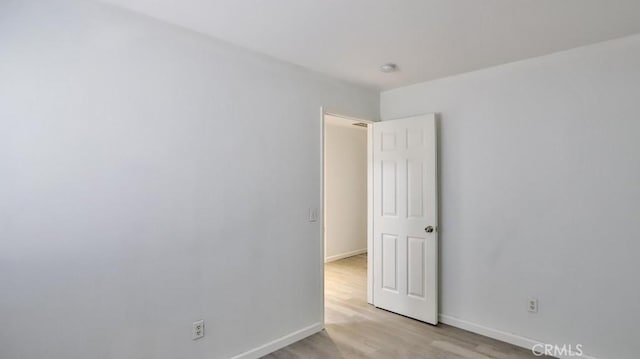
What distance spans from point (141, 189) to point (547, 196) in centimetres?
297

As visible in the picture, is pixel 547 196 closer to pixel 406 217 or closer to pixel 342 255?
pixel 406 217

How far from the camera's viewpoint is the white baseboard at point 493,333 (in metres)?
2.75

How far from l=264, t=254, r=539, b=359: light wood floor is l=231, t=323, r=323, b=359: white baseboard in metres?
0.04

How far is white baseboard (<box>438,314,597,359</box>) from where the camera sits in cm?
275

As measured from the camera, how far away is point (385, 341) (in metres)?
2.89

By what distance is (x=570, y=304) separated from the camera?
8.47 ft

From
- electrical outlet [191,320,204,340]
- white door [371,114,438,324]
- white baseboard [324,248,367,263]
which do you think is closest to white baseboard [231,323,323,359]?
electrical outlet [191,320,204,340]

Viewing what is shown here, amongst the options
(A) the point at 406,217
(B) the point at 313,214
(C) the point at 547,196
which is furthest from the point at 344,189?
(C) the point at 547,196


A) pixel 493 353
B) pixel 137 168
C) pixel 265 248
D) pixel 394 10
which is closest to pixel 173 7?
pixel 137 168

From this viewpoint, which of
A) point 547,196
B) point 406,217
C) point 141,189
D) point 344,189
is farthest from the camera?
point 344,189

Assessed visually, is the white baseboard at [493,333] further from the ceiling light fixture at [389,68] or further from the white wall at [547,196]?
the ceiling light fixture at [389,68]

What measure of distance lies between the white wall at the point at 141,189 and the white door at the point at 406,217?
1.03m

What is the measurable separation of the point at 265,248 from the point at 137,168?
3.70 feet

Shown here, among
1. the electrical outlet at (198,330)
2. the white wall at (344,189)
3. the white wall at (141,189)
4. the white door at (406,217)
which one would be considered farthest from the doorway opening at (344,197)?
the electrical outlet at (198,330)
